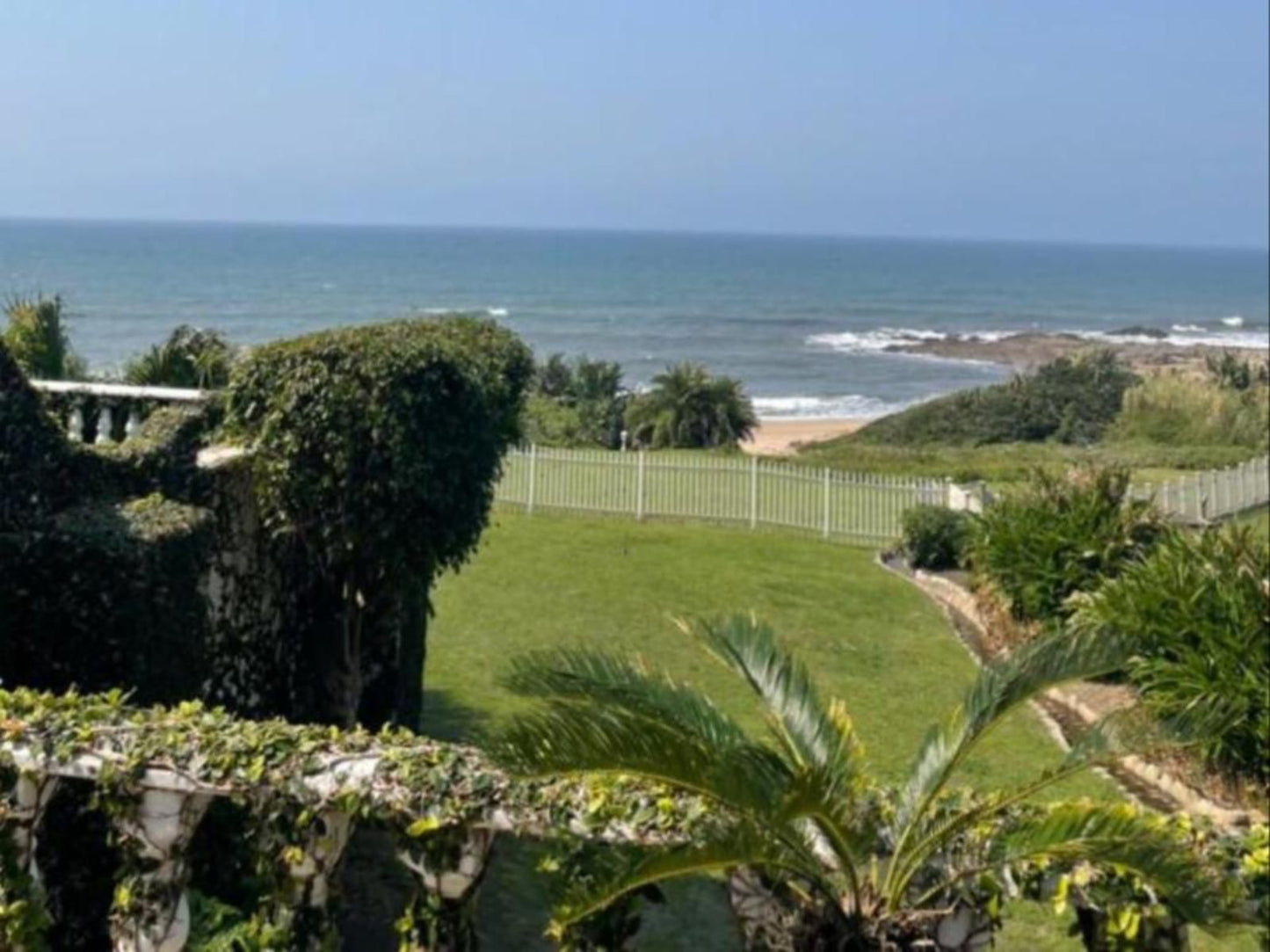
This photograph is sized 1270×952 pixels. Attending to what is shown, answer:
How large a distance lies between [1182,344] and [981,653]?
259 ft

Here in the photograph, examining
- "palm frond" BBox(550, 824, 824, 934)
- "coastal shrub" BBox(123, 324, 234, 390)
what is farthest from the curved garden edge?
"coastal shrub" BBox(123, 324, 234, 390)

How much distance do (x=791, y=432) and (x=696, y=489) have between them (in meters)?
24.3

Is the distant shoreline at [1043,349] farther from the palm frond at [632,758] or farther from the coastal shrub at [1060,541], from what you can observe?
the palm frond at [632,758]

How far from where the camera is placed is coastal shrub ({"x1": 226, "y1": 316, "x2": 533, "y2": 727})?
666 cm

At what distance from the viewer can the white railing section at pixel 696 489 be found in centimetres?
2053

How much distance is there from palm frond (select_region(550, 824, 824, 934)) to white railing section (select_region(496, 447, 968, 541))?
17.4m

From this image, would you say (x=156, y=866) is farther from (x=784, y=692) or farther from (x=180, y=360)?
(x=180, y=360)

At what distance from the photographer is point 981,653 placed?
13586mm

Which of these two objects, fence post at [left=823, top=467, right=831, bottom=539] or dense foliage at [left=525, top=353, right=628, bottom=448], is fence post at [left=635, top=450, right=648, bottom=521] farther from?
dense foliage at [left=525, top=353, right=628, bottom=448]

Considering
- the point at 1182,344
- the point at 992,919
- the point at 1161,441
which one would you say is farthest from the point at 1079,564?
the point at 1182,344

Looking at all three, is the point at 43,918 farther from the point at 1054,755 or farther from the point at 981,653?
the point at 981,653

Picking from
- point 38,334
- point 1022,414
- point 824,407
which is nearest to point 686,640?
point 38,334

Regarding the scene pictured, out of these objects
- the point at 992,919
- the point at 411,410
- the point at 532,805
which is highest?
the point at 411,410

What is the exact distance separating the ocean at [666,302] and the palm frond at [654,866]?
8848 mm
